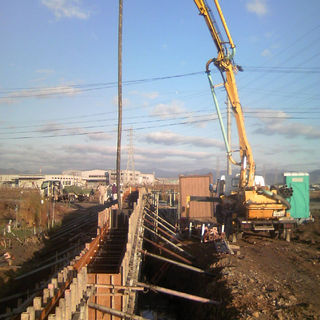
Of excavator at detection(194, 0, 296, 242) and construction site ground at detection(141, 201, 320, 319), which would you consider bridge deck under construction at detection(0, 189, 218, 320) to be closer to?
construction site ground at detection(141, 201, 320, 319)

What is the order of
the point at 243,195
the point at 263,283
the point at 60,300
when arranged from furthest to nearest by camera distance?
the point at 243,195
the point at 263,283
the point at 60,300

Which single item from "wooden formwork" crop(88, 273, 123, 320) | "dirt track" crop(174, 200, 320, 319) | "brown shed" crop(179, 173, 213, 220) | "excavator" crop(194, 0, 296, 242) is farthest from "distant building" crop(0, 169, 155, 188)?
"wooden formwork" crop(88, 273, 123, 320)

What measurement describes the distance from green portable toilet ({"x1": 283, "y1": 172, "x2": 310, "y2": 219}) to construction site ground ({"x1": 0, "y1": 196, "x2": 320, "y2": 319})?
4.44ft

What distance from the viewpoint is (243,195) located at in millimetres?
13711

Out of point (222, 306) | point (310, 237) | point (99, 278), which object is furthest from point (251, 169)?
point (99, 278)

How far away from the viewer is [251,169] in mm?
15039

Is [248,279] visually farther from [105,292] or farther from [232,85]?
[232,85]

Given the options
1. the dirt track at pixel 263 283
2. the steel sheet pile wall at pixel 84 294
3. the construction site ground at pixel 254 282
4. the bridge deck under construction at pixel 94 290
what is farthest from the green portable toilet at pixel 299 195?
the steel sheet pile wall at pixel 84 294

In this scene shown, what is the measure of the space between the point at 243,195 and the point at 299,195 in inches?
199

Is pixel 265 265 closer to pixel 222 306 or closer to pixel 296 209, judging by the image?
pixel 222 306

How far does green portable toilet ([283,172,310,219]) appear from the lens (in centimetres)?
1689

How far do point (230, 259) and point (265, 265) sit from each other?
1066mm

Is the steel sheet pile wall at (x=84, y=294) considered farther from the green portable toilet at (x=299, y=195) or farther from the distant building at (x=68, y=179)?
the distant building at (x=68, y=179)

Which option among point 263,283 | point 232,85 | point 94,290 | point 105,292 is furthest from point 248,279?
point 232,85
